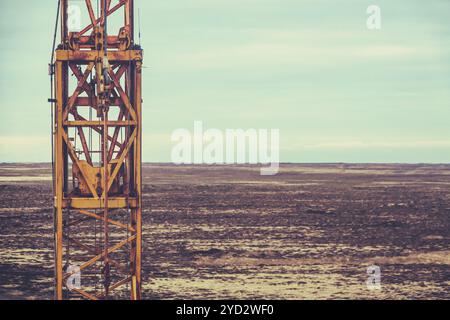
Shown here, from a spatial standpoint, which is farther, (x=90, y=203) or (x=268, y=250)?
(x=268, y=250)

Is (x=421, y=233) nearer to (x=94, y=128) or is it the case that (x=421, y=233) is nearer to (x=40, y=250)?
(x=40, y=250)

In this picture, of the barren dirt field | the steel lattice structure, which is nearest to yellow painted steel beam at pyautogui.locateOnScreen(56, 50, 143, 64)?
the steel lattice structure

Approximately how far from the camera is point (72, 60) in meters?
16.0

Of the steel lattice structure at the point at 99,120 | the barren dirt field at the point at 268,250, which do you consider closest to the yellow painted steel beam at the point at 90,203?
the steel lattice structure at the point at 99,120

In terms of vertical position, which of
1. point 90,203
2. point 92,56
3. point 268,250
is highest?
point 92,56

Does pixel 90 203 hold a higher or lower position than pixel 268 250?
higher

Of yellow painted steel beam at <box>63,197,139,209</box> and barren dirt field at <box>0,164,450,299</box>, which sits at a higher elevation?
yellow painted steel beam at <box>63,197,139,209</box>

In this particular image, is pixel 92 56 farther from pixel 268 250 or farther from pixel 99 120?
pixel 268 250

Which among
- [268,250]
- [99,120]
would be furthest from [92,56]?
[268,250]

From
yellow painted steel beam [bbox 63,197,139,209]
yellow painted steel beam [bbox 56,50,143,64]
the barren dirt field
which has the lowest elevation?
the barren dirt field

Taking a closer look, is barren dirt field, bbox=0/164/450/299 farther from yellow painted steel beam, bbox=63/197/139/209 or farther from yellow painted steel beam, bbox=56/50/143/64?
yellow painted steel beam, bbox=56/50/143/64

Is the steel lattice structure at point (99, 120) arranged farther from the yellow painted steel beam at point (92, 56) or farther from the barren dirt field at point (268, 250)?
the barren dirt field at point (268, 250)

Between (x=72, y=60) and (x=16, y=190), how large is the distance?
55992 millimetres
